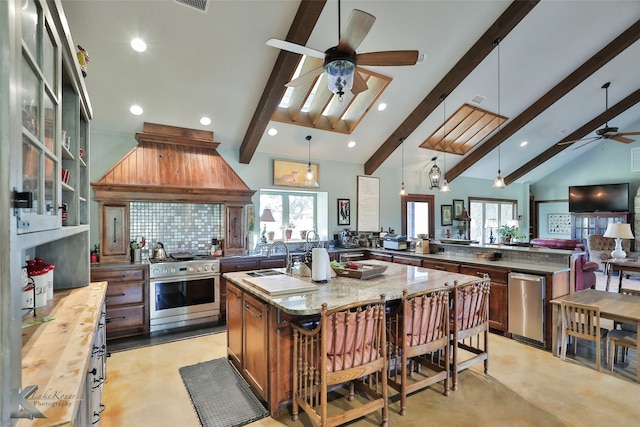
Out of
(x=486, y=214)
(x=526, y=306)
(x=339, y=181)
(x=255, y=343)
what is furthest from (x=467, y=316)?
(x=486, y=214)

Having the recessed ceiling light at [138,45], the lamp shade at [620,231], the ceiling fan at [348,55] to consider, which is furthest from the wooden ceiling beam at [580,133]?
the recessed ceiling light at [138,45]

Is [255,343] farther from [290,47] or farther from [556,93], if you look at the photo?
[556,93]

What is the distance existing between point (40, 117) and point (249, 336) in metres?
2.05

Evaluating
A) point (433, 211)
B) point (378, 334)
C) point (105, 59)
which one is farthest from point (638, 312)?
point (105, 59)

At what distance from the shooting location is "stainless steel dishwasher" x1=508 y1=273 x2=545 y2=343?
3.54m

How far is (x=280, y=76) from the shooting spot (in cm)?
370

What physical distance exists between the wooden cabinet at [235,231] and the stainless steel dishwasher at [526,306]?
3.75 m

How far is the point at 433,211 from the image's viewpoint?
7781mm

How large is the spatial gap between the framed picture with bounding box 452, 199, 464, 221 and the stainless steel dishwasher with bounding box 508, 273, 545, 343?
458cm

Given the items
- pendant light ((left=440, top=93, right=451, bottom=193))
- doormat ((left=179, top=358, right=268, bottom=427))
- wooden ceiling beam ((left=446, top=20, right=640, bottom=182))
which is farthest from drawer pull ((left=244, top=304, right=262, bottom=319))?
wooden ceiling beam ((left=446, top=20, right=640, bottom=182))

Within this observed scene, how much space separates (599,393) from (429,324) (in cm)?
158

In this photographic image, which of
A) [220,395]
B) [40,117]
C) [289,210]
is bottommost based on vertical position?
[220,395]

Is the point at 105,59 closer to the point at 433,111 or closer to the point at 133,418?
the point at 133,418

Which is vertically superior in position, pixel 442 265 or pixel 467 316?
pixel 442 265
